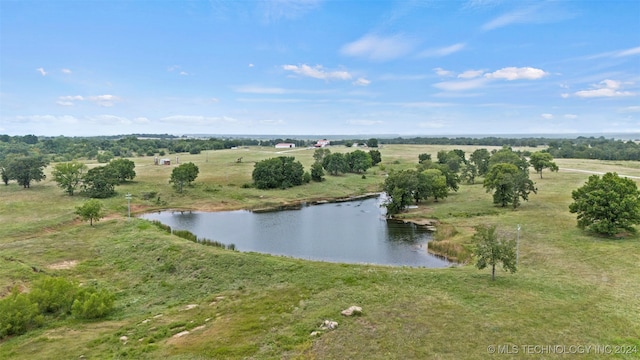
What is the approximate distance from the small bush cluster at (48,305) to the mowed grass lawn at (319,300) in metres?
0.89

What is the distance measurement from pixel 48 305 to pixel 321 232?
112ft

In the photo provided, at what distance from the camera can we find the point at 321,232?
5338cm

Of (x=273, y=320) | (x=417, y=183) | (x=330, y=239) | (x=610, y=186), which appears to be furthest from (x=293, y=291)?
(x=417, y=183)

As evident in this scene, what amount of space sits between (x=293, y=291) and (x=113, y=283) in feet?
56.5

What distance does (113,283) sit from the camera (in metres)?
32.9

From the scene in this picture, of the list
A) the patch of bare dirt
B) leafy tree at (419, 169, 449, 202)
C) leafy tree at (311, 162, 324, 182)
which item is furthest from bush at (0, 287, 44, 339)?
leafy tree at (311, 162, 324, 182)

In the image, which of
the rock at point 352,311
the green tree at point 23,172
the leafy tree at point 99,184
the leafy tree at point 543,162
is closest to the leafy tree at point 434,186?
the leafy tree at point 543,162

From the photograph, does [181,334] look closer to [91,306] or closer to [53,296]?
[91,306]

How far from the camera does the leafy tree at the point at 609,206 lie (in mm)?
38844

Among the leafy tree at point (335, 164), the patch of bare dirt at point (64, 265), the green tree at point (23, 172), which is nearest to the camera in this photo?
the patch of bare dirt at point (64, 265)

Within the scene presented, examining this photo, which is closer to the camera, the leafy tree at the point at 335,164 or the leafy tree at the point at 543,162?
the leafy tree at the point at 543,162

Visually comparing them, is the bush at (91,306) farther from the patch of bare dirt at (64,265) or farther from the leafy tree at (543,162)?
the leafy tree at (543,162)

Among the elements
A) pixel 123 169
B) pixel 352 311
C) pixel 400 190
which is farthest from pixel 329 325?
pixel 123 169

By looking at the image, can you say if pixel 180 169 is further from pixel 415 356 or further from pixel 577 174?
pixel 577 174
